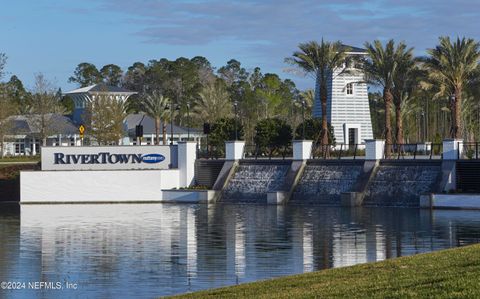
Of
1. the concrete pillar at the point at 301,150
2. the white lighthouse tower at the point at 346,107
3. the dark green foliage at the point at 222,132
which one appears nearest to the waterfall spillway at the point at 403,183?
the concrete pillar at the point at 301,150

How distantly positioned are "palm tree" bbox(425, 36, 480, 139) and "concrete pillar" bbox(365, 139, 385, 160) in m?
10.2

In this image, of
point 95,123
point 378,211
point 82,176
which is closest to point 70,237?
point 378,211

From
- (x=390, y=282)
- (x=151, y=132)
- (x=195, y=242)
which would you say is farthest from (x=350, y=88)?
(x=390, y=282)

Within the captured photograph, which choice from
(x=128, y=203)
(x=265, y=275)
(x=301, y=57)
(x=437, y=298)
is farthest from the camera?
(x=301, y=57)

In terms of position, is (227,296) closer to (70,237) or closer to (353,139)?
(70,237)

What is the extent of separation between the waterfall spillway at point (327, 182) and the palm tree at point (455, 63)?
11.0 m

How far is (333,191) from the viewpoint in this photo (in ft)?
193

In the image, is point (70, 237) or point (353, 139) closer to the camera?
point (70, 237)

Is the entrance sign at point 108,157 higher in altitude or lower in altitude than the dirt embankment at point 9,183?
higher

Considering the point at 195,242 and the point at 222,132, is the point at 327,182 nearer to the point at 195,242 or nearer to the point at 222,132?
the point at 195,242

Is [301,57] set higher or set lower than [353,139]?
higher

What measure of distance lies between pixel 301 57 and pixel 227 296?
56.7 meters

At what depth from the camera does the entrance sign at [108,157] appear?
65.2 m

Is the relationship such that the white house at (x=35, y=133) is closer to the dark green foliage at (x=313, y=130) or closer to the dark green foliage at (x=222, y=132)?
the dark green foliage at (x=222, y=132)
